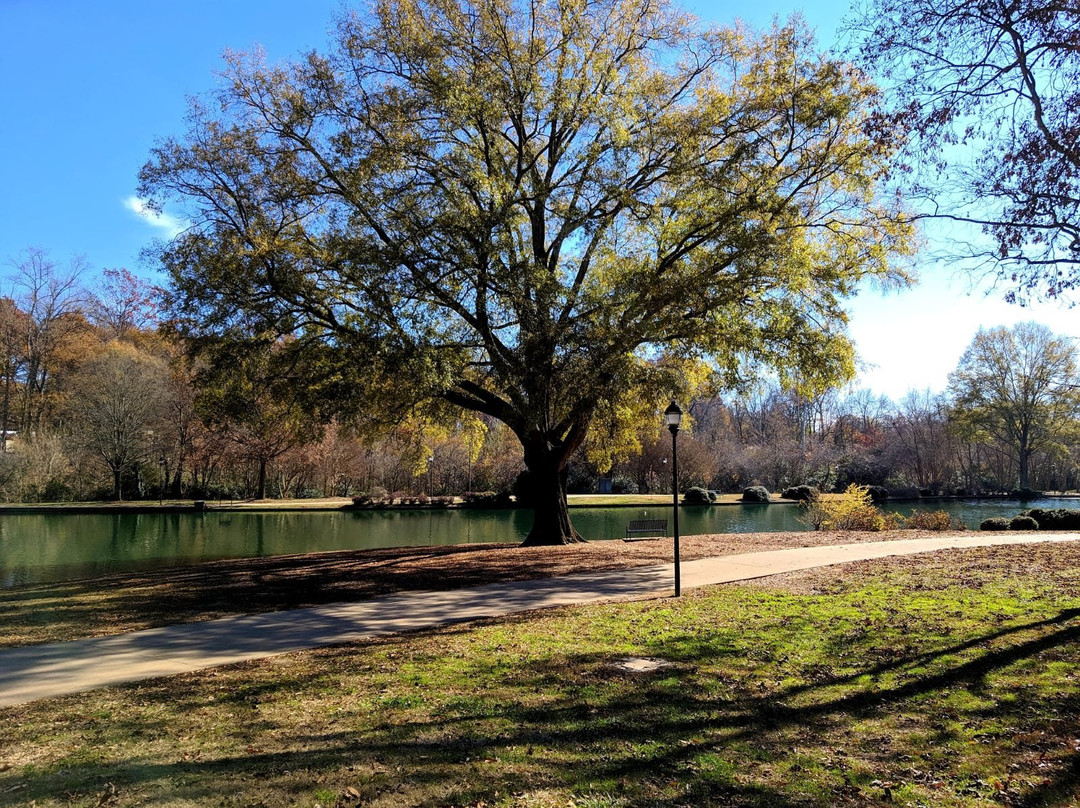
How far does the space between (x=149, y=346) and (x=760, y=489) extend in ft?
147

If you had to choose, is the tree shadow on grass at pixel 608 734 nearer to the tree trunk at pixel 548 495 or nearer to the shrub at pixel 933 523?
the tree trunk at pixel 548 495

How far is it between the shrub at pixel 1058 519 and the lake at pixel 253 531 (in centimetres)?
740

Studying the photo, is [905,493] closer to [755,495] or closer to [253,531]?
[755,495]

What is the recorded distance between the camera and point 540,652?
23.2 feet

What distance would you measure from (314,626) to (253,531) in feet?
75.2

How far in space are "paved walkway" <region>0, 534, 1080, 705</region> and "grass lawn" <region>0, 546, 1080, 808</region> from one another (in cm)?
68

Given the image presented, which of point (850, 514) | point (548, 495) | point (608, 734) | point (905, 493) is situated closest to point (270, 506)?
point (548, 495)

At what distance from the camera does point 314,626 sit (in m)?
8.85

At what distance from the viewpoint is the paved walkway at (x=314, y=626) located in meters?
6.72

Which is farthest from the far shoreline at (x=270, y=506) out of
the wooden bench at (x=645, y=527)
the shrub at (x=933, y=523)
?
the shrub at (x=933, y=523)

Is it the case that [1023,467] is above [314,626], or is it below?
above

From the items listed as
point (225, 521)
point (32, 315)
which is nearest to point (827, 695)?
point (225, 521)

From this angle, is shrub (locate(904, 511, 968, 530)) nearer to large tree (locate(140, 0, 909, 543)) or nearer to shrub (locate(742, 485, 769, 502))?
large tree (locate(140, 0, 909, 543))

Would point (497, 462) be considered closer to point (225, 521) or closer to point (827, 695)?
point (225, 521)
